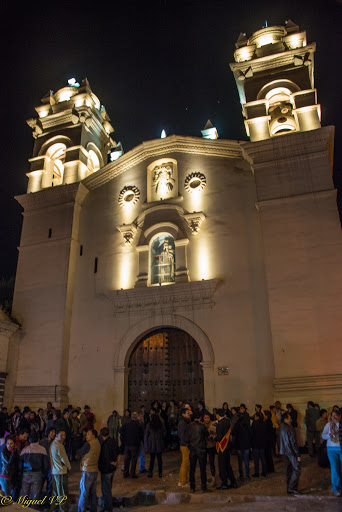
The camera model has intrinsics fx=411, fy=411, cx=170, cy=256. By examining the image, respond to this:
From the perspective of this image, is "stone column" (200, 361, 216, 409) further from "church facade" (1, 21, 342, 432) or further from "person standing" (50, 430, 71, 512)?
"person standing" (50, 430, 71, 512)

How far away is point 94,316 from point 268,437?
29.3ft

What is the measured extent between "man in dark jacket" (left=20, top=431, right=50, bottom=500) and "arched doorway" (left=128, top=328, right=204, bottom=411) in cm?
767

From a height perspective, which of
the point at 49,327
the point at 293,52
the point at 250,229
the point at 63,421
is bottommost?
the point at 63,421

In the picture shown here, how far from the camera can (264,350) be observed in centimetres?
1334

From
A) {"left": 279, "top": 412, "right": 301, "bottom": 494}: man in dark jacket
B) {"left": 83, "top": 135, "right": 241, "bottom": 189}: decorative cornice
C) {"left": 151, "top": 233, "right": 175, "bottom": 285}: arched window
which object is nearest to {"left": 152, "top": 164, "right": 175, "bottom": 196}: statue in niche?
{"left": 83, "top": 135, "right": 241, "bottom": 189}: decorative cornice

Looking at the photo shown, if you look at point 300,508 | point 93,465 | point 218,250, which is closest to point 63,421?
point 93,465

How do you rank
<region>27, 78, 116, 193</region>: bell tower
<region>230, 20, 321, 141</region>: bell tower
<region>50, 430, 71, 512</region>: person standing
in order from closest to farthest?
<region>50, 430, 71, 512</region>: person standing → <region>230, 20, 321, 141</region>: bell tower → <region>27, 78, 116, 193</region>: bell tower

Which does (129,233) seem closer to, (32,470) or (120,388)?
(120,388)

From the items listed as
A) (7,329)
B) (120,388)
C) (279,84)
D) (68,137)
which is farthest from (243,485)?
(68,137)

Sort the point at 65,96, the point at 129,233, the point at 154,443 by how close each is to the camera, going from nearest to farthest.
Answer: the point at 154,443 < the point at 129,233 < the point at 65,96

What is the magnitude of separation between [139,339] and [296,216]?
7.22 m

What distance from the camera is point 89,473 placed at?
6910 millimetres

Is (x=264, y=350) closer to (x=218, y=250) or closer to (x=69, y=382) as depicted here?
(x=218, y=250)

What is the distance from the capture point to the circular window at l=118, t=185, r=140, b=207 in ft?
58.3
